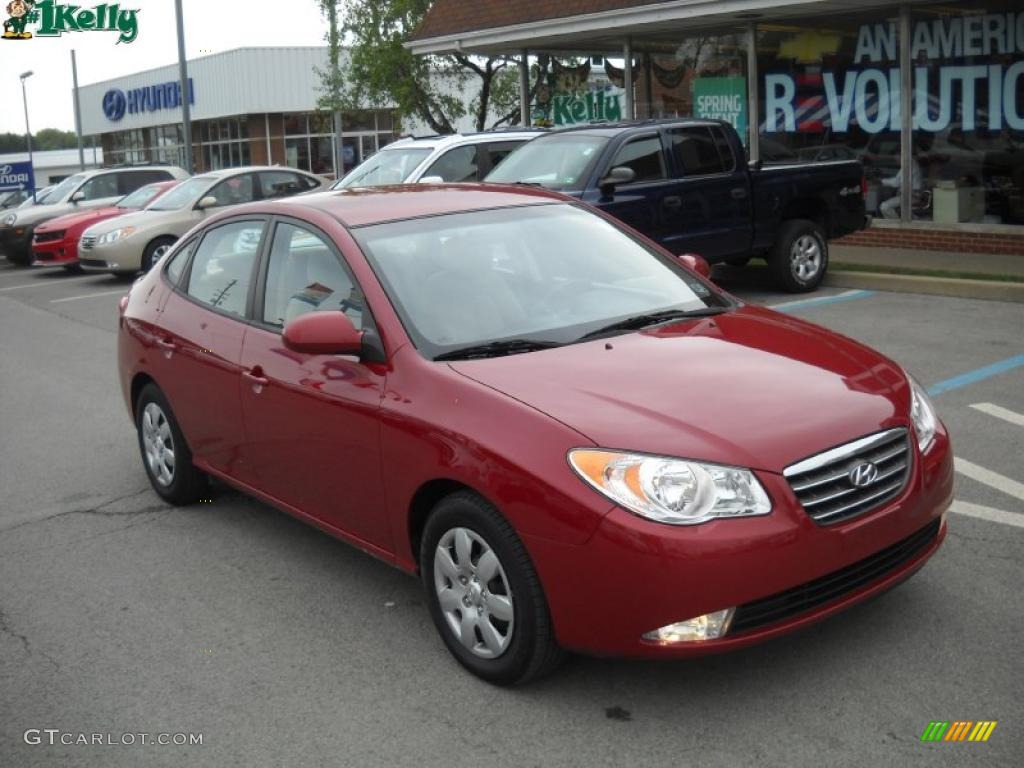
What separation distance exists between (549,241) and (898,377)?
5.31 ft

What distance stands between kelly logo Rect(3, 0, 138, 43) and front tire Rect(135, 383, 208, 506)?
31.3 m

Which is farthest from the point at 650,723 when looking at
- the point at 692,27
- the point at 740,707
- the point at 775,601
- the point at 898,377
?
the point at 692,27

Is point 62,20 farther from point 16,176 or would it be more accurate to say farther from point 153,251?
point 153,251

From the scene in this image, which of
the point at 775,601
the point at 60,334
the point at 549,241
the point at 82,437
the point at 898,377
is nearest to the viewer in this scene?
the point at 775,601

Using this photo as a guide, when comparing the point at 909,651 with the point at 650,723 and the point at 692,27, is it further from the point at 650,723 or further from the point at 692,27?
the point at 692,27

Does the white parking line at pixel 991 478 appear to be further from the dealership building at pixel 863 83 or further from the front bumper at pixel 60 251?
the front bumper at pixel 60 251

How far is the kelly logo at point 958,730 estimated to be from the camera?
353 cm

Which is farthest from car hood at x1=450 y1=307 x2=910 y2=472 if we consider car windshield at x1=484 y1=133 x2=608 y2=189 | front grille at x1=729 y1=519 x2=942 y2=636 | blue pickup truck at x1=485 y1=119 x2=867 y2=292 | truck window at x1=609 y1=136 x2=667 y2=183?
truck window at x1=609 y1=136 x2=667 y2=183

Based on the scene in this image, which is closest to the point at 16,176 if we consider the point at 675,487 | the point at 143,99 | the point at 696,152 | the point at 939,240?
the point at 696,152

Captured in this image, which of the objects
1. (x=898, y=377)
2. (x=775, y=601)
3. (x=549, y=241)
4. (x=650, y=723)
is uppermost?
(x=549, y=241)

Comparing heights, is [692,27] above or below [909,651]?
above

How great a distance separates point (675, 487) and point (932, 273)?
9.68 meters

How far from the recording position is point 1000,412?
714 cm

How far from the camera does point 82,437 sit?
8164mm
